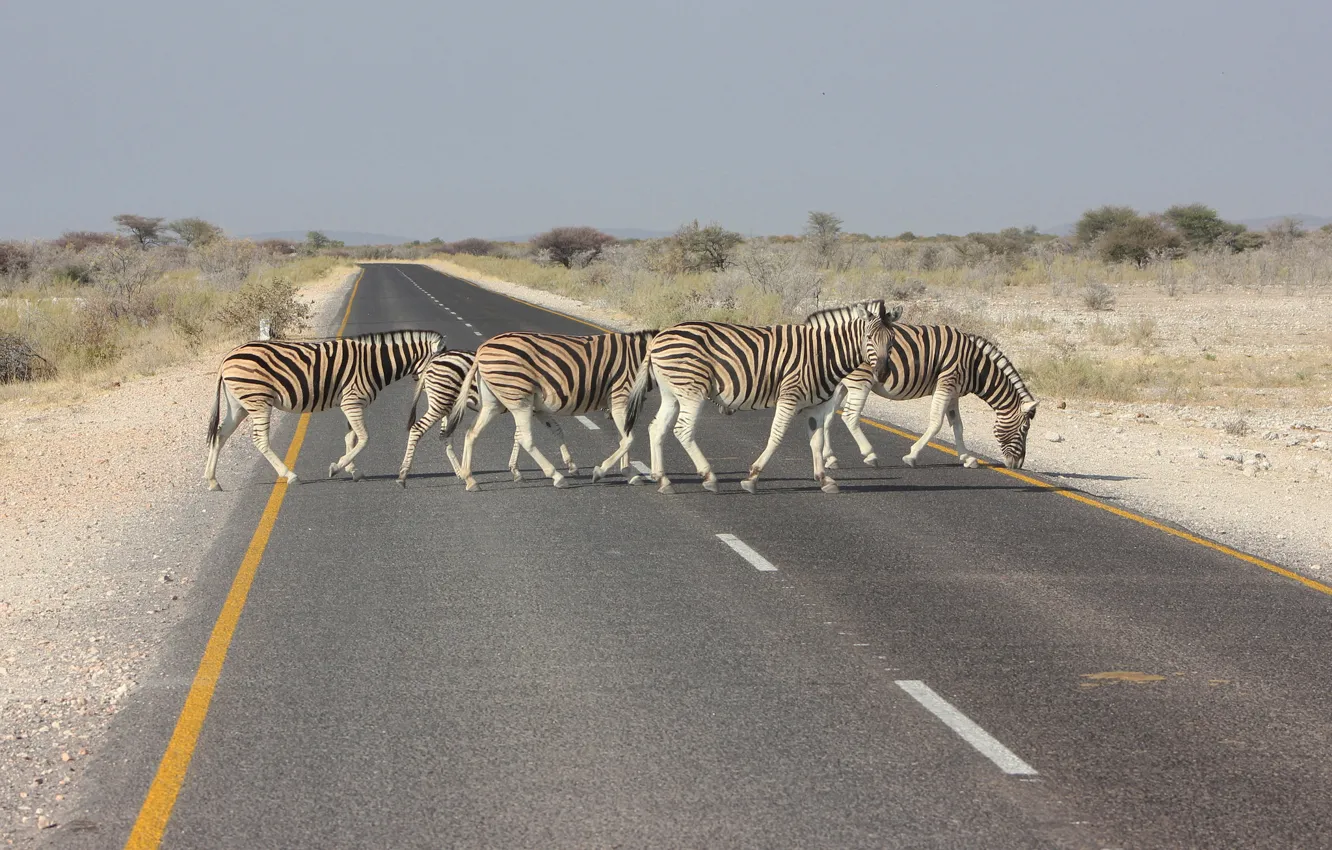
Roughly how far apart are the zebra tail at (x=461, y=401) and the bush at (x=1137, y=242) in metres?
54.8

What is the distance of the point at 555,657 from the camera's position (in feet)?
24.8

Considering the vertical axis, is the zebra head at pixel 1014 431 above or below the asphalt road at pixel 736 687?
above

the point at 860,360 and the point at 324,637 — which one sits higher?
the point at 860,360

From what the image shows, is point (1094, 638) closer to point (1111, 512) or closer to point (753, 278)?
point (1111, 512)

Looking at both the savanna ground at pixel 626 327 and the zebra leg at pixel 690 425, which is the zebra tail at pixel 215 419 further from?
the zebra leg at pixel 690 425

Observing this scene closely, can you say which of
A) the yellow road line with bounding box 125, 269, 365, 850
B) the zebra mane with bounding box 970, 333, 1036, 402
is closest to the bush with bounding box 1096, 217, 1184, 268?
the zebra mane with bounding box 970, 333, 1036, 402

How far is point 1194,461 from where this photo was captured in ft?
51.5

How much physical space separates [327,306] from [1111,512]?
42.2 metres

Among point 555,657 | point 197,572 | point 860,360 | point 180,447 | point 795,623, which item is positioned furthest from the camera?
point 180,447

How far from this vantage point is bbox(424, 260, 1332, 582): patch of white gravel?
11.8 m

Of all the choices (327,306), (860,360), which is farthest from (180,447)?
(327,306)

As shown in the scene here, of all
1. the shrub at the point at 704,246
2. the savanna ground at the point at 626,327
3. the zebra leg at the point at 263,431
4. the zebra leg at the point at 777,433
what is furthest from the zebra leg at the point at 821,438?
the shrub at the point at 704,246

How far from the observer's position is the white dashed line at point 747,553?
32.0 feet

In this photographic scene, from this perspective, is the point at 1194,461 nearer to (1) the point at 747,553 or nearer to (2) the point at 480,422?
(1) the point at 747,553
